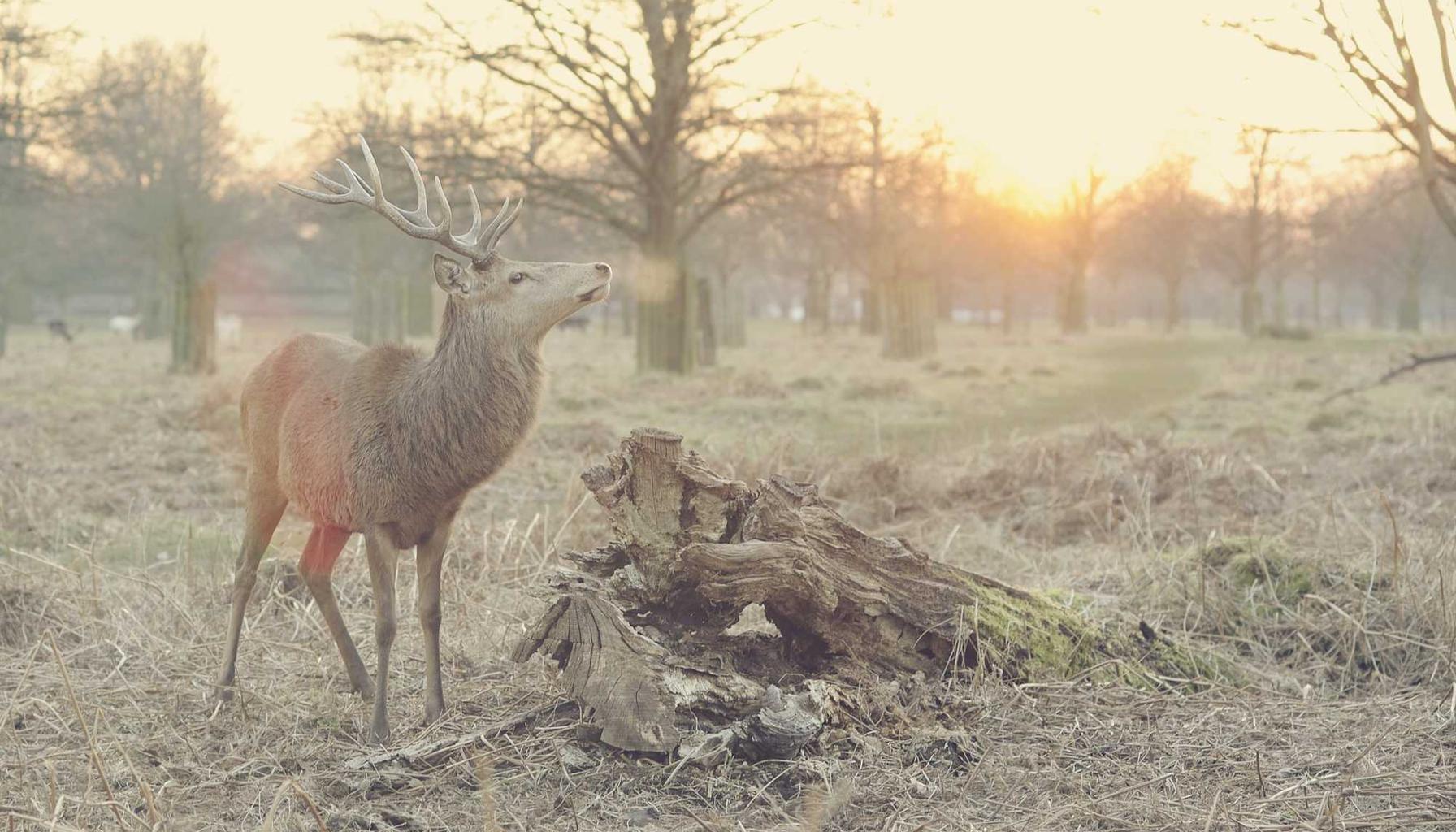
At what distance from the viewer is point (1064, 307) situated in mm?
48562

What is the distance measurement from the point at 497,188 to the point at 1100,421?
1232 centimetres

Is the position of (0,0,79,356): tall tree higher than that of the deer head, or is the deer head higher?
(0,0,79,356): tall tree

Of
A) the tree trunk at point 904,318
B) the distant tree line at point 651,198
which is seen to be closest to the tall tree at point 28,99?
the distant tree line at point 651,198

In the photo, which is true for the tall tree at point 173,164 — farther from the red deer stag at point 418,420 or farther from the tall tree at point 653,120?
the red deer stag at point 418,420

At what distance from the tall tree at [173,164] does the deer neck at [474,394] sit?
15.3 m

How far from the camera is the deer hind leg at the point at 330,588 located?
14.3ft

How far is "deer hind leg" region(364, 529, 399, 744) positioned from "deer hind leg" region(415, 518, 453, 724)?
0.33 ft

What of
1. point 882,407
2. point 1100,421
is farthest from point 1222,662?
point 882,407

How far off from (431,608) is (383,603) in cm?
16

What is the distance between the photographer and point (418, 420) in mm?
4012

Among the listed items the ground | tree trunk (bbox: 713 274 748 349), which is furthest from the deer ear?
tree trunk (bbox: 713 274 748 349)

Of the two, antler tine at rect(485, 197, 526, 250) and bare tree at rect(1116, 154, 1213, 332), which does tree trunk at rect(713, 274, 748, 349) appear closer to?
bare tree at rect(1116, 154, 1213, 332)

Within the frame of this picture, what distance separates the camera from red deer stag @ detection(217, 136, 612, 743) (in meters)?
3.98

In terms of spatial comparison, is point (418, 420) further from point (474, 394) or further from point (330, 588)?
point (330, 588)
